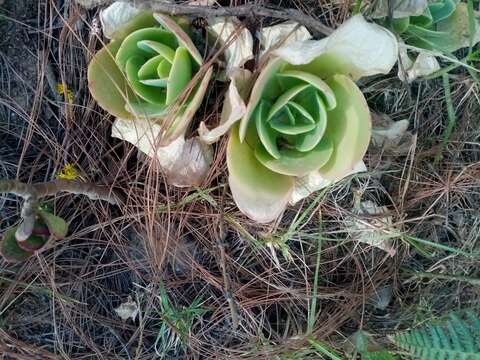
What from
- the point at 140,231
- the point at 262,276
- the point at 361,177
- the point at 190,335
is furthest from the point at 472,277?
the point at 140,231

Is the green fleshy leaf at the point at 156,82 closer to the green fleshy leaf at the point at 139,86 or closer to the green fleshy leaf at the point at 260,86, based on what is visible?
the green fleshy leaf at the point at 139,86

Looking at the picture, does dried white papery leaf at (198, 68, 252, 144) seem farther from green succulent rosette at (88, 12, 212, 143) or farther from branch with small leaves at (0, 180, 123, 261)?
branch with small leaves at (0, 180, 123, 261)

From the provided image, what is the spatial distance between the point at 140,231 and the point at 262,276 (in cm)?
32

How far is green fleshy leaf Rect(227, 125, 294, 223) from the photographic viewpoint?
1.05 m

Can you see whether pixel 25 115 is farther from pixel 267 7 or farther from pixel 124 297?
pixel 267 7

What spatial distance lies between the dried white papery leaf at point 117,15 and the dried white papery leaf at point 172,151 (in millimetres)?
195

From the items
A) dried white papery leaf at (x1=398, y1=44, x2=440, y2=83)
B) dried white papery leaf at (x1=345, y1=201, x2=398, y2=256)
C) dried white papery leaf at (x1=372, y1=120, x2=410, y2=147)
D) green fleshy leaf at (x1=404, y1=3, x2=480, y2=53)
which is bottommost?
dried white papery leaf at (x1=345, y1=201, x2=398, y2=256)

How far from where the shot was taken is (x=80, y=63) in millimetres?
1301

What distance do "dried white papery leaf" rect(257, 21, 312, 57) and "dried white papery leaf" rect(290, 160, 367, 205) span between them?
273 millimetres

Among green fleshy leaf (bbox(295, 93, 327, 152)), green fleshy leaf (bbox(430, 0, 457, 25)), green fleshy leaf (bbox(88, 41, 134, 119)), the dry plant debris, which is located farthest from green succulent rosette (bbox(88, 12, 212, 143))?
green fleshy leaf (bbox(430, 0, 457, 25))

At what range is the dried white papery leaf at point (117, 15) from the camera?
3.69ft

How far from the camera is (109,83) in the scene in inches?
45.6

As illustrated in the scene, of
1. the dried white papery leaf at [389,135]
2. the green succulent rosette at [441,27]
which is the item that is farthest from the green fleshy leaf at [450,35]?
the dried white papery leaf at [389,135]

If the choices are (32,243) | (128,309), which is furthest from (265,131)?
(128,309)
